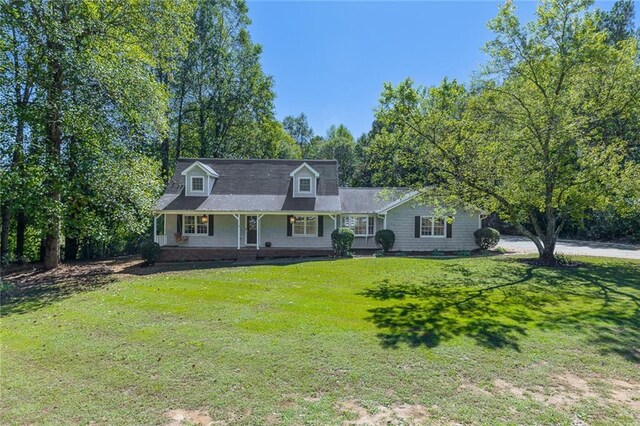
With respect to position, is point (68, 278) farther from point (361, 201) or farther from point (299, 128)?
point (299, 128)

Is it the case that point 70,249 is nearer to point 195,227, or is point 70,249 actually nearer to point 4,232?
point 4,232

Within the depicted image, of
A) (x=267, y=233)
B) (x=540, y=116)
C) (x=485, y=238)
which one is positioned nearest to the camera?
(x=540, y=116)

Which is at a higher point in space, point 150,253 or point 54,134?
point 54,134

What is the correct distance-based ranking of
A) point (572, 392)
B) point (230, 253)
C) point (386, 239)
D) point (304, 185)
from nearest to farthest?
point (572, 392)
point (230, 253)
point (386, 239)
point (304, 185)

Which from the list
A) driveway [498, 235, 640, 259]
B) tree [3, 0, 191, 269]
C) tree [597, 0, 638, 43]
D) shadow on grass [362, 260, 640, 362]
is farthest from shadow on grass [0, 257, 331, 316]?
tree [597, 0, 638, 43]

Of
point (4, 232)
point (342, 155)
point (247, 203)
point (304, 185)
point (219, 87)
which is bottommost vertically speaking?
point (4, 232)

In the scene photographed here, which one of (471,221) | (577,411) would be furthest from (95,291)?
(471,221)

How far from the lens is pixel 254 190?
70.6 feet

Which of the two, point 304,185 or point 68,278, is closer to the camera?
point 68,278

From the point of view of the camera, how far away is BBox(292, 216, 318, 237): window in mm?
20453

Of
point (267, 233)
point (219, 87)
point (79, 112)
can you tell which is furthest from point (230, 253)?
point (219, 87)

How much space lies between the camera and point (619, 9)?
33688 millimetres

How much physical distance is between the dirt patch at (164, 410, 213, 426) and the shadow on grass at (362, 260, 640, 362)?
3.48 metres

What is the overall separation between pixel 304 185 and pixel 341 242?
191 inches
